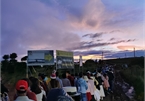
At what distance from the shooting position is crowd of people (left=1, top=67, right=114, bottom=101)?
4023 mm

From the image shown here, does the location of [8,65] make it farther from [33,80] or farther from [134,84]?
[33,80]

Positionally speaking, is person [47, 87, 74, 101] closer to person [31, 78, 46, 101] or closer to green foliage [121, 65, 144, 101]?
person [31, 78, 46, 101]

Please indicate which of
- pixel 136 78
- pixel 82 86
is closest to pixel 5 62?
pixel 82 86

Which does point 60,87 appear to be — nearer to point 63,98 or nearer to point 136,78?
point 63,98

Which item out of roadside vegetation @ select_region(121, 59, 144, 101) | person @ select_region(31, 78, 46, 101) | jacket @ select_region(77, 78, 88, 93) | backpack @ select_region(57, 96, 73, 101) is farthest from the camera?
roadside vegetation @ select_region(121, 59, 144, 101)

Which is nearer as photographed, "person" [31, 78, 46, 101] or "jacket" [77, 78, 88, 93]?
"person" [31, 78, 46, 101]

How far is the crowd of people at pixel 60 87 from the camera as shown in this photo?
158 inches

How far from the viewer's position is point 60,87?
5055mm

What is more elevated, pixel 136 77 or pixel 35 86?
pixel 35 86

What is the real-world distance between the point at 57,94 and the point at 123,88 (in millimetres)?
13604

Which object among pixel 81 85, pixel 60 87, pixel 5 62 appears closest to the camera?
pixel 60 87

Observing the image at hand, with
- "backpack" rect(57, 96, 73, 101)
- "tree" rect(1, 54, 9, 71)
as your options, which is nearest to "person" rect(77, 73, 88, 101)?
"tree" rect(1, 54, 9, 71)

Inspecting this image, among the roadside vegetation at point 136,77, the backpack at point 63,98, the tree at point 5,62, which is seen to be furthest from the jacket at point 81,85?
the backpack at point 63,98

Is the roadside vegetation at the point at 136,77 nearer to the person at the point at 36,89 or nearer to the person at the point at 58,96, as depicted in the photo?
the person at the point at 36,89
